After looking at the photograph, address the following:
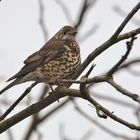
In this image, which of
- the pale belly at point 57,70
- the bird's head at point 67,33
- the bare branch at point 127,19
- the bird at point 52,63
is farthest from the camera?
the bird's head at point 67,33

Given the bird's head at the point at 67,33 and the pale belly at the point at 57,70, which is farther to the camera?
the bird's head at the point at 67,33

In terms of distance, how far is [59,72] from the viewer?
23.5 feet

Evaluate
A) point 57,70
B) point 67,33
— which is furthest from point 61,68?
point 67,33

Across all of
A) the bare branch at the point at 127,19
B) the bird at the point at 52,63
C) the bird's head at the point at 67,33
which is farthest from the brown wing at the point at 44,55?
the bare branch at the point at 127,19

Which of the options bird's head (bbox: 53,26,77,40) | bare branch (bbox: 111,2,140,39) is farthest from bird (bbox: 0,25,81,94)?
bare branch (bbox: 111,2,140,39)

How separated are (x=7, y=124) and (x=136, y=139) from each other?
5.79 ft

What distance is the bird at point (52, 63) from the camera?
22.8 feet

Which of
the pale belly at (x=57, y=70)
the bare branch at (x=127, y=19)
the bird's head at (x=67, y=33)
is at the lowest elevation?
the bird's head at (x=67, y=33)

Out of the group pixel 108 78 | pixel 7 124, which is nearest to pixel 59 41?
pixel 7 124

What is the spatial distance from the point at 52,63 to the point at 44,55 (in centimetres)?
28

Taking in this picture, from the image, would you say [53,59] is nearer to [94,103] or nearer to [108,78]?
[94,103]

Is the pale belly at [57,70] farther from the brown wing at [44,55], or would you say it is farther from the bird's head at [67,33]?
the bird's head at [67,33]

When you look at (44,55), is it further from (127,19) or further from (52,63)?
(127,19)

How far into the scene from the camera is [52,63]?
732cm
